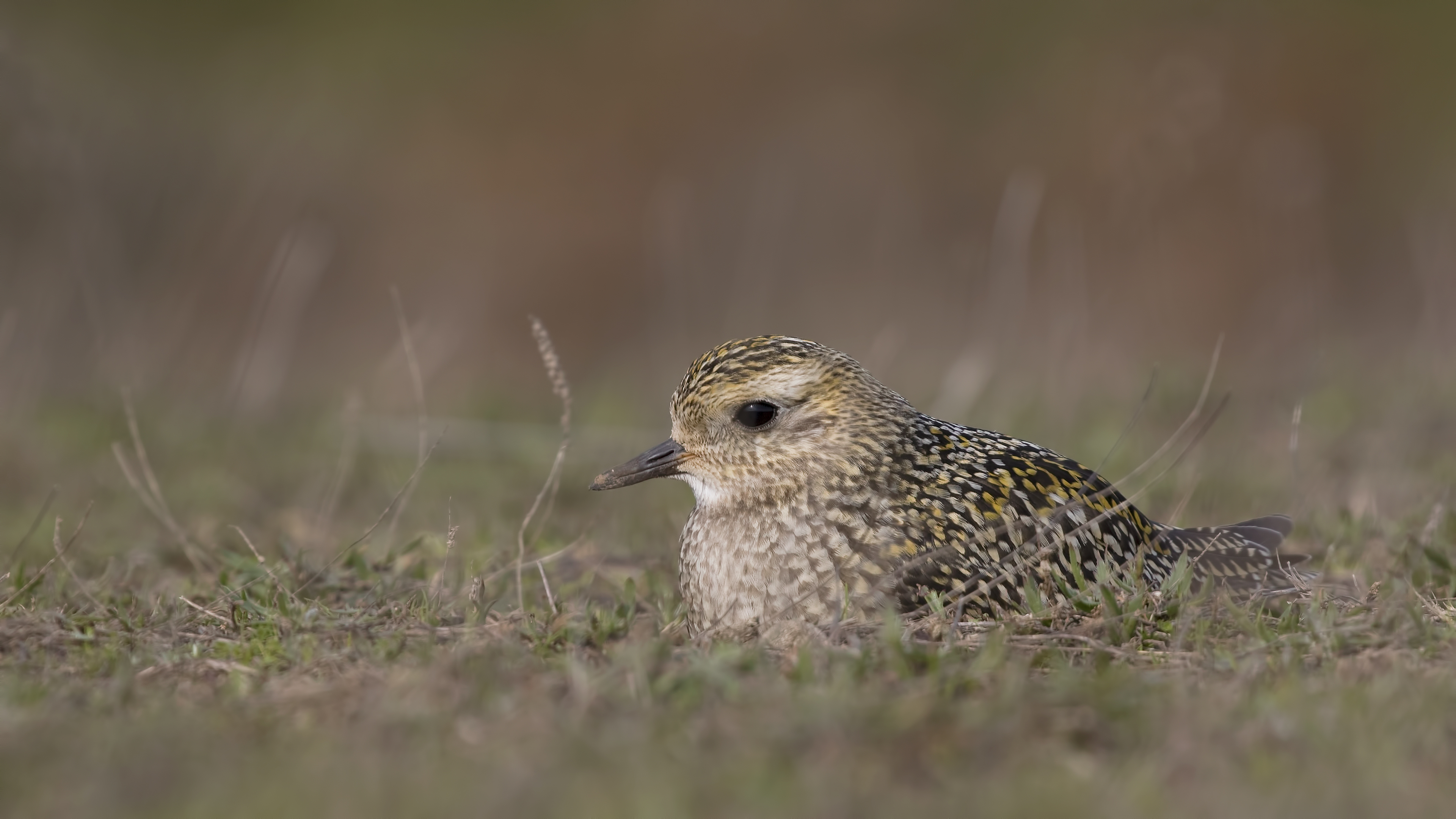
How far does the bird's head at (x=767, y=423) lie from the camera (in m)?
5.25

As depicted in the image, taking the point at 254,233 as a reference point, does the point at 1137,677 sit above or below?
above

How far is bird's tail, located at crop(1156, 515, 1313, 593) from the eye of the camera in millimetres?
5375

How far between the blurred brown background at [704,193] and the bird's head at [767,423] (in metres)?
3.22

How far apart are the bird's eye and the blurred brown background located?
334cm

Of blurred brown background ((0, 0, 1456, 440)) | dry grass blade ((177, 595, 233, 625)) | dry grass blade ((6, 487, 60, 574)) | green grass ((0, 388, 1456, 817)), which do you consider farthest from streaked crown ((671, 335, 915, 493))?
blurred brown background ((0, 0, 1456, 440))

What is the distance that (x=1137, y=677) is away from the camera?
13.0 ft

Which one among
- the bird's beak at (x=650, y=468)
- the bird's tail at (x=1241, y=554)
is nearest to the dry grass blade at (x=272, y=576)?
the bird's beak at (x=650, y=468)

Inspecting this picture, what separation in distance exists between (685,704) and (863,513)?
1394 mm

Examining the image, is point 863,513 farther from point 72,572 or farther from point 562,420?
point 72,572

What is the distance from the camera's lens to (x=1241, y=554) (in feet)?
18.4

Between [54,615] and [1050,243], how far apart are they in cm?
1308

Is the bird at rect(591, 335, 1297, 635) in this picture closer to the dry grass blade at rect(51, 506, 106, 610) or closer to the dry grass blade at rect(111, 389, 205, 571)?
the dry grass blade at rect(51, 506, 106, 610)

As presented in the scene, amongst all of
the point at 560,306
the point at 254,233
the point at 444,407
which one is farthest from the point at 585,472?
the point at 560,306

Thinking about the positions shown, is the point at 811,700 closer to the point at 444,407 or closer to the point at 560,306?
the point at 444,407
